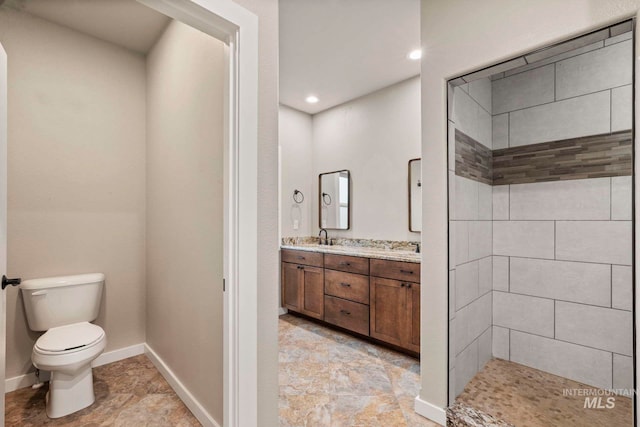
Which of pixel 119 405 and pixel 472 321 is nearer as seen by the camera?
pixel 119 405

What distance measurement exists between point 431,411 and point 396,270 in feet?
3.44

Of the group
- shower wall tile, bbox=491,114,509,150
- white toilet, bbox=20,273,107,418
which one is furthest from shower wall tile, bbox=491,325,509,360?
white toilet, bbox=20,273,107,418

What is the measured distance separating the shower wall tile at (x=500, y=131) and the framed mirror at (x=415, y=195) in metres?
0.72

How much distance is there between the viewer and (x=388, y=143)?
11.2 feet

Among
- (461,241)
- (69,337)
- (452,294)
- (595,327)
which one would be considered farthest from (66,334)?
(595,327)

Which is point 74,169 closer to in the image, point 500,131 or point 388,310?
point 388,310

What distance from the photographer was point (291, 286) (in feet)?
11.9

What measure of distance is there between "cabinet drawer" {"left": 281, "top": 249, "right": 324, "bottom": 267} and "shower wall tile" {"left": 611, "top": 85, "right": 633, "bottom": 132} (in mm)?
2470

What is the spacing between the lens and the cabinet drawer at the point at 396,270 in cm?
251

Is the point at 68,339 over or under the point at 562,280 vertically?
under

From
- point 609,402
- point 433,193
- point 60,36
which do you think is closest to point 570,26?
point 433,193

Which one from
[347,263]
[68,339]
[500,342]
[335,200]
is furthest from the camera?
[335,200]

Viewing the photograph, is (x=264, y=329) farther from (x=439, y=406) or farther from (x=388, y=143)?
(x=388, y=143)

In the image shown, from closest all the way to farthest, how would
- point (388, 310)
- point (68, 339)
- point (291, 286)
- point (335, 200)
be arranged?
point (68, 339)
point (388, 310)
point (291, 286)
point (335, 200)
